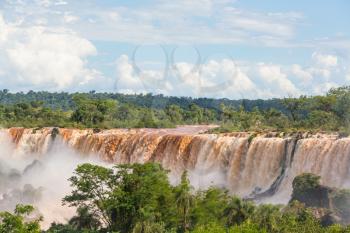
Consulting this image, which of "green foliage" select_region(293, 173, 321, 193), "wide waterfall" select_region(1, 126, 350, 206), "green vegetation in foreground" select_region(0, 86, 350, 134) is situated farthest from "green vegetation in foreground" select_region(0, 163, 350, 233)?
"green vegetation in foreground" select_region(0, 86, 350, 134)

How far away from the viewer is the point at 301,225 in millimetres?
40500

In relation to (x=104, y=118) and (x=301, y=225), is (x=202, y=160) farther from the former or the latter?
(x=104, y=118)

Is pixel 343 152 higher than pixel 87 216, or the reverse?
pixel 343 152

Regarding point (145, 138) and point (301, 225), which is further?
point (145, 138)

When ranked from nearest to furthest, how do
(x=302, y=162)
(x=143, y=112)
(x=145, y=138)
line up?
(x=302, y=162) < (x=145, y=138) < (x=143, y=112)

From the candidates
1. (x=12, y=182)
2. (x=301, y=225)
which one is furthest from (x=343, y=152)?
(x=12, y=182)

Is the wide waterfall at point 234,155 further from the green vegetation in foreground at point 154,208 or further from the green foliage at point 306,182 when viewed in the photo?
the green vegetation in foreground at point 154,208

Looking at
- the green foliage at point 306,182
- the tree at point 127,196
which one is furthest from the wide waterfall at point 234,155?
the tree at point 127,196

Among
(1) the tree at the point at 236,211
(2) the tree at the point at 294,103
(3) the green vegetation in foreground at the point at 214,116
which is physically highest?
(2) the tree at the point at 294,103

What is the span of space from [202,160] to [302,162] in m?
15.1

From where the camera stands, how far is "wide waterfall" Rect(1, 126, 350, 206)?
193ft

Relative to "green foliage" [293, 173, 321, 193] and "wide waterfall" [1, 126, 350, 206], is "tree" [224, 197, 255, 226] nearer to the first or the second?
"green foliage" [293, 173, 321, 193]

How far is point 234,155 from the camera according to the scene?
69000mm

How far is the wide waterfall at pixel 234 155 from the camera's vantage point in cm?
5872
